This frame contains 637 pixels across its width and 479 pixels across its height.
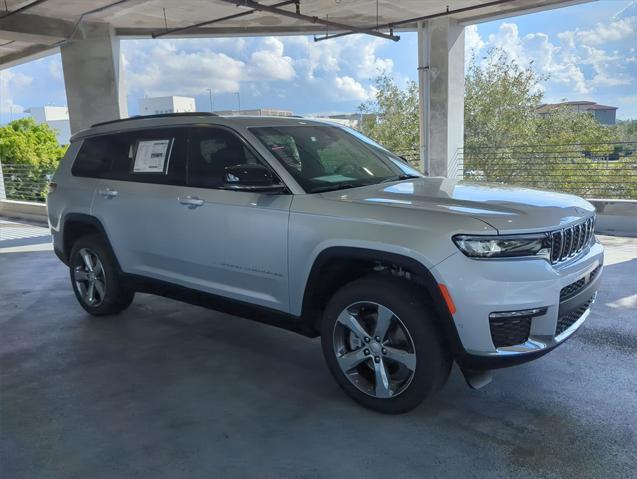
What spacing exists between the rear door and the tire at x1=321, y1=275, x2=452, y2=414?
4.80 ft

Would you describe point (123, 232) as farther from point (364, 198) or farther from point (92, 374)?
point (364, 198)

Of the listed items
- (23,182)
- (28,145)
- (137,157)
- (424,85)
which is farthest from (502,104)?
(28,145)

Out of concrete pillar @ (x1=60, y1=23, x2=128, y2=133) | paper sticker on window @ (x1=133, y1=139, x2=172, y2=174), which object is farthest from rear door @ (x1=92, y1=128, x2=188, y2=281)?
concrete pillar @ (x1=60, y1=23, x2=128, y2=133)

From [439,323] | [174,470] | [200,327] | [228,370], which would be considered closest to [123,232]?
[200,327]

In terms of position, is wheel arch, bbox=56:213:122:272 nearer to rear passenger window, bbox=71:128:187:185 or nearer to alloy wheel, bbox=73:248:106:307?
alloy wheel, bbox=73:248:106:307

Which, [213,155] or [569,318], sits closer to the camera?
[569,318]

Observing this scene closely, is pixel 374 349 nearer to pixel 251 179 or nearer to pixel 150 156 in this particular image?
pixel 251 179

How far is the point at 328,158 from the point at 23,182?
13.6m

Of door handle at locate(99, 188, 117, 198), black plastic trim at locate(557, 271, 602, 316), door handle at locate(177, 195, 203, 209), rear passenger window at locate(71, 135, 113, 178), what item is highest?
rear passenger window at locate(71, 135, 113, 178)

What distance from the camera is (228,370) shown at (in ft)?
12.6

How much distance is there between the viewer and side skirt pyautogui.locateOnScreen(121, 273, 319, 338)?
136 inches

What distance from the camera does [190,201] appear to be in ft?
12.7

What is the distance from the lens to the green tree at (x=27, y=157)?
47.3 feet

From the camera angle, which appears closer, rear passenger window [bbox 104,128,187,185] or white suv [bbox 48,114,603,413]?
white suv [bbox 48,114,603,413]
